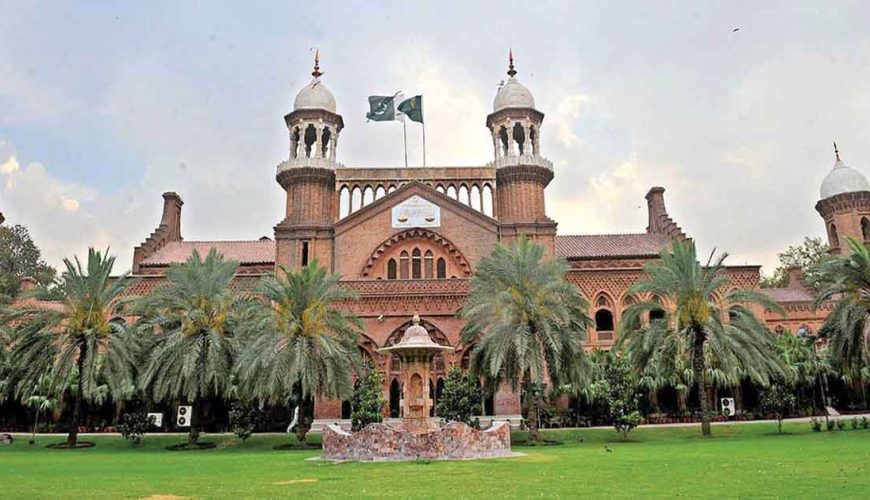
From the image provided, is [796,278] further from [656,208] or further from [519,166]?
[519,166]

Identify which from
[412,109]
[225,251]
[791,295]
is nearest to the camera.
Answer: [412,109]

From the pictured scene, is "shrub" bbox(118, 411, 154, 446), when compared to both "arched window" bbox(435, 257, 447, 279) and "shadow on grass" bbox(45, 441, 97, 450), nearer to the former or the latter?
"shadow on grass" bbox(45, 441, 97, 450)

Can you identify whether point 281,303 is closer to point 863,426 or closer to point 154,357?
point 154,357

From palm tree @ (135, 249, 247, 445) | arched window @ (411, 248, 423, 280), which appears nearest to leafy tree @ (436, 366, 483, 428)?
palm tree @ (135, 249, 247, 445)

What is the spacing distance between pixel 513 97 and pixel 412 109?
6.67m

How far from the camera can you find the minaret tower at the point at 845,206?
49562mm

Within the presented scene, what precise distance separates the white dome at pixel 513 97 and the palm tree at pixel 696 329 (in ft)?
57.9

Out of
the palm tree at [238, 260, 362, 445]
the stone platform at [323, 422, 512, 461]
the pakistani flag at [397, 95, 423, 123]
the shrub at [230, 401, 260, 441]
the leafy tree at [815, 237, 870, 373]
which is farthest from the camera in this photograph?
the pakistani flag at [397, 95, 423, 123]

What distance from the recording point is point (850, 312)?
1029 inches

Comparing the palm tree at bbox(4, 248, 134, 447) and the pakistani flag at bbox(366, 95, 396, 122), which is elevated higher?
the pakistani flag at bbox(366, 95, 396, 122)

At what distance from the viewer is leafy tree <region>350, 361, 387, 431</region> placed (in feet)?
99.4

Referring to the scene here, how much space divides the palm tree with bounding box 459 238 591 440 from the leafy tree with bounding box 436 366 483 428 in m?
2.25

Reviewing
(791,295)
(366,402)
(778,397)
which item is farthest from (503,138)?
(791,295)

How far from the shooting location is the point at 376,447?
19047 millimetres
